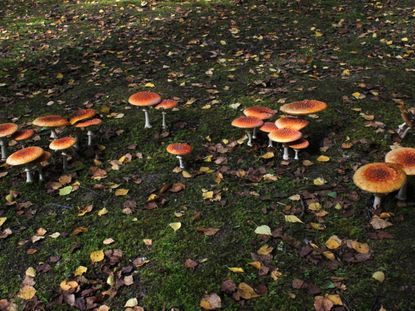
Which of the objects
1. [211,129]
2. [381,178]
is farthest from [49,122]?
[381,178]

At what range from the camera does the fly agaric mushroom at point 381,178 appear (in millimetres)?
4133

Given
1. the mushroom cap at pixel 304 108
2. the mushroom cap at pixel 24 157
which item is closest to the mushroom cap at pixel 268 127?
the mushroom cap at pixel 304 108

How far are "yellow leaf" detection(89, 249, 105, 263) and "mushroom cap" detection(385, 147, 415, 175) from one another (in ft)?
11.1

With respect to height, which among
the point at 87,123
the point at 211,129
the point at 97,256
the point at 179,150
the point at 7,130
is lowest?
the point at 97,256

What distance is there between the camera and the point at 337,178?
211 inches

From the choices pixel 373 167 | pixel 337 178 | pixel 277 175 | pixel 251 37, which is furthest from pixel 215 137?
pixel 251 37

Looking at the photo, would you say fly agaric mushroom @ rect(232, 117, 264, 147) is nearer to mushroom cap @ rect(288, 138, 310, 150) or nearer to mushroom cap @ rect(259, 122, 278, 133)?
mushroom cap @ rect(259, 122, 278, 133)

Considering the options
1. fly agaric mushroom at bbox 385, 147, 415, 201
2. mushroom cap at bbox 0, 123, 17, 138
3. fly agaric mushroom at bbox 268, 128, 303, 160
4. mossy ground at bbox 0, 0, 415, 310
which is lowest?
mossy ground at bbox 0, 0, 415, 310

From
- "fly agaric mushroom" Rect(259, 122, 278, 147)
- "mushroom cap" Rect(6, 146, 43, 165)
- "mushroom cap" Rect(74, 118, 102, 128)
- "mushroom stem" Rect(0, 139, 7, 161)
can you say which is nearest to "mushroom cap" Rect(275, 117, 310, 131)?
"fly agaric mushroom" Rect(259, 122, 278, 147)

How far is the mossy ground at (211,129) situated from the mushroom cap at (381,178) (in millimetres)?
584

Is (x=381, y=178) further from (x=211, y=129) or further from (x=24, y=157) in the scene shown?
(x=24, y=157)

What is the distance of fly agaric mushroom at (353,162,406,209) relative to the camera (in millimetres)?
4133

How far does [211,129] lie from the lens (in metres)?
6.72

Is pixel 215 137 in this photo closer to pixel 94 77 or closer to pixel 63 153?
pixel 63 153
